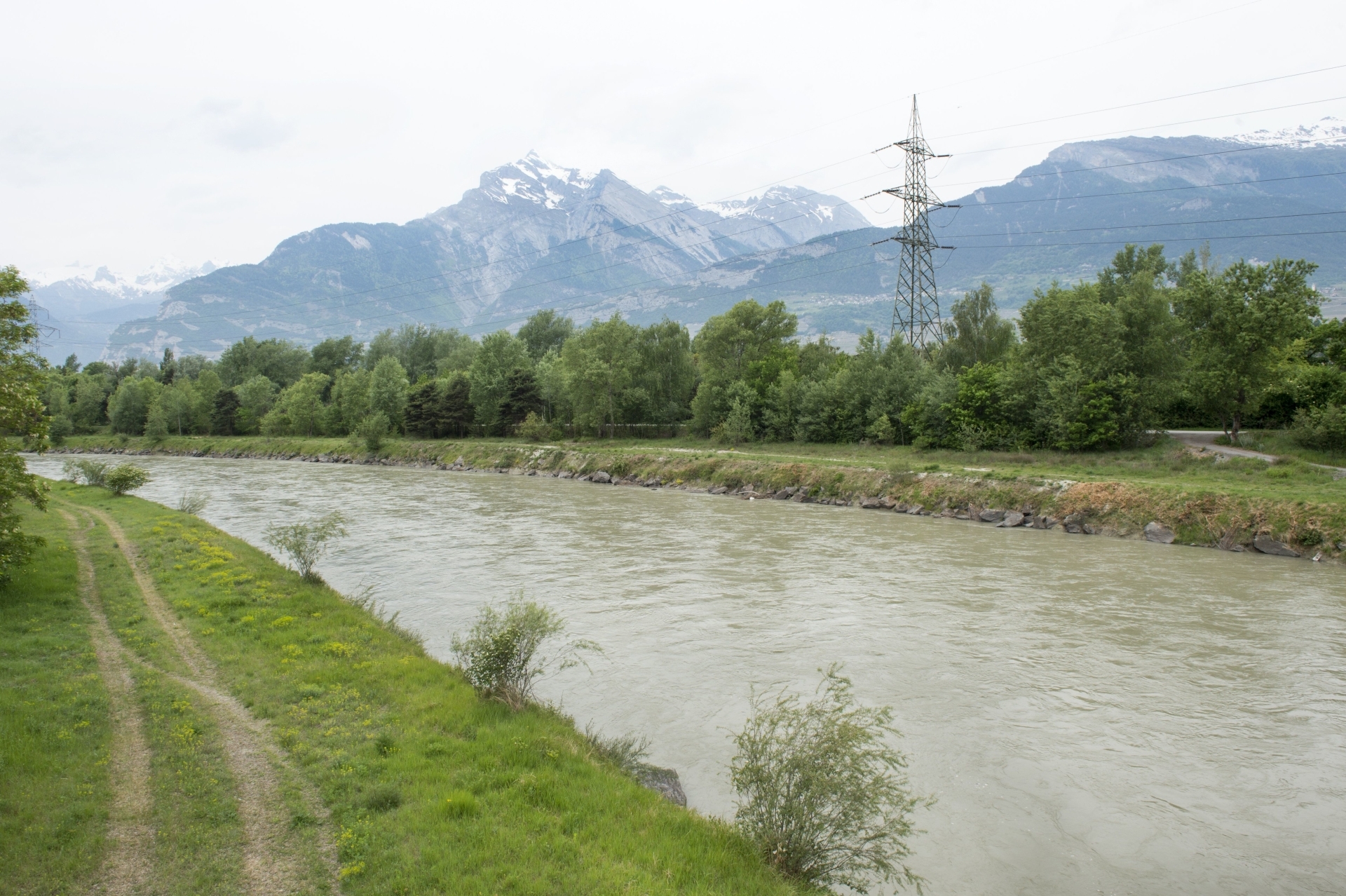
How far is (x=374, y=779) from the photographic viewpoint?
8.29 meters

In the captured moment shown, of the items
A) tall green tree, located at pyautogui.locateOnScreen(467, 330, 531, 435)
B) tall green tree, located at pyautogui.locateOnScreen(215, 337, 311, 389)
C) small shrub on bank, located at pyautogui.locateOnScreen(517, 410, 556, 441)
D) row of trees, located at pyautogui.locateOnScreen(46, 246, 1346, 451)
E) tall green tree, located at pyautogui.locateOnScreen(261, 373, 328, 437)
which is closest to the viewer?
row of trees, located at pyautogui.locateOnScreen(46, 246, 1346, 451)

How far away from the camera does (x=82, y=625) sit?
45.1 feet

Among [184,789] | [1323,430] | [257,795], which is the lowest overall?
[257,795]

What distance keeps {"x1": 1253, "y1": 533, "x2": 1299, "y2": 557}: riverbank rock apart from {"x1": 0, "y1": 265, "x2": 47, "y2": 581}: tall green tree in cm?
3561

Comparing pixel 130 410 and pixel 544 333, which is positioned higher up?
pixel 544 333

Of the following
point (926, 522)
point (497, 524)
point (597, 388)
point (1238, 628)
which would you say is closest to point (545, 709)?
point (1238, 628)

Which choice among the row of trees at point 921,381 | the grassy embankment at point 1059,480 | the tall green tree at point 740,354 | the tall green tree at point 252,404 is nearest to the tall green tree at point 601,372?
the row of trees at point 921,381

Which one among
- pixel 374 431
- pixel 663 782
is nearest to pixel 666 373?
pixel 374 431

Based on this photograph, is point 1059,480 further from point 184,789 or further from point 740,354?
→ point 740,354

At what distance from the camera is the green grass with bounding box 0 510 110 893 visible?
6441mm

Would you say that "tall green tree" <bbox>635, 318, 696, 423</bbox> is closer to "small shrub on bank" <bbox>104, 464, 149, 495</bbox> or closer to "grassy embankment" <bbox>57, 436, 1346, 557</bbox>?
"grassy embankment" <bbox>57, 436, 1346, 557</bbox>

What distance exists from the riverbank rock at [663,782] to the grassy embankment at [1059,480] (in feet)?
84.8

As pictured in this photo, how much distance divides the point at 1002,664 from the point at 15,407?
20662 mm

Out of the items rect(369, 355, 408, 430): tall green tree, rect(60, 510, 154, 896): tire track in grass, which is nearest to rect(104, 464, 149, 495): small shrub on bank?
rect(60, 510, 154, 896): tire track in grass
